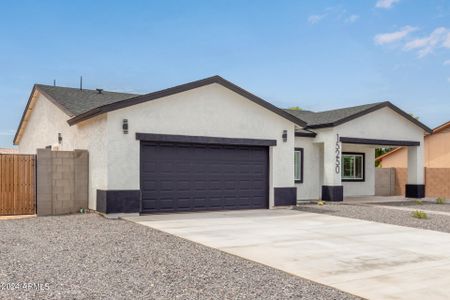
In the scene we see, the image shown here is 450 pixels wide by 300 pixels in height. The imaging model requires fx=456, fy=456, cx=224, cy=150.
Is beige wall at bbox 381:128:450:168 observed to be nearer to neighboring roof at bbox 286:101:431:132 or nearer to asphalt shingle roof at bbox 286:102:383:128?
neighboring roof at bbox 286:101:431:132

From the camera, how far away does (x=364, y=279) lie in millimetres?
6891

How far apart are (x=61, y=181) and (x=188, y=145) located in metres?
4.32

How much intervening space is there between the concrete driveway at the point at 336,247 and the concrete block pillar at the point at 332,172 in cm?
559

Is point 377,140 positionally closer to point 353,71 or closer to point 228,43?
point 353,71

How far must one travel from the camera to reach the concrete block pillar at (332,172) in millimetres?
20656

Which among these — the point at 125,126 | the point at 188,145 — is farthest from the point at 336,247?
the point at 125,126

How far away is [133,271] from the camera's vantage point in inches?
284

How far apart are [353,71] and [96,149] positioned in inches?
576

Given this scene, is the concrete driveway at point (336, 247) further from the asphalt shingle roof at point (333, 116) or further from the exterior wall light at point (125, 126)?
the asphalt shingle roof at point (333, 116)

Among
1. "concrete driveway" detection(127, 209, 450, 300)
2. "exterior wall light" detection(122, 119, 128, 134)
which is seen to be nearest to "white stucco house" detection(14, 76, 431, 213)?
"exterior wall light" detection(122, 119, 128, 134)

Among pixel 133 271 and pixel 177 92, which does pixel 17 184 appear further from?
pixel 133 271

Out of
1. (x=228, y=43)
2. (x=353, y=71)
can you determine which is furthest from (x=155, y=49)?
(x=353, y=71)

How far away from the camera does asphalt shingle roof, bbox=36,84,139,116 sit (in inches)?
717

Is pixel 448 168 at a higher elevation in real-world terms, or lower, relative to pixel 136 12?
lower
